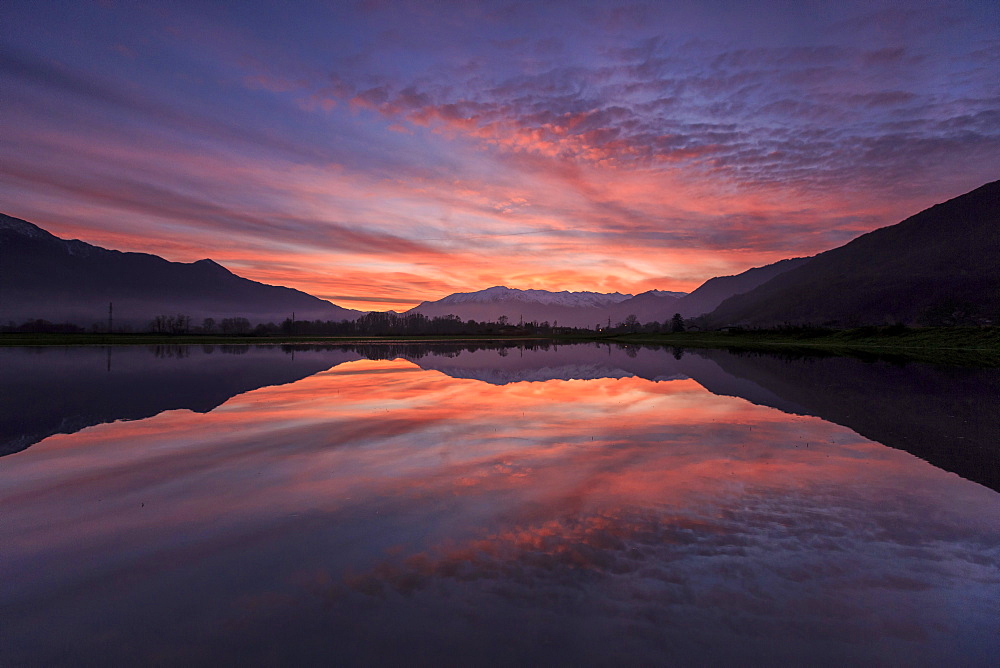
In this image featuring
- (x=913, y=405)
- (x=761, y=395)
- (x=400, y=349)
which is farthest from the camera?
(x=400, y=349)

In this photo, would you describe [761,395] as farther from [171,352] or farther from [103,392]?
[171,352]

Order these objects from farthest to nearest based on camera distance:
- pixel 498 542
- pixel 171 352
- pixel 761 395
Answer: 1. pixel 171 352
2. pixel 761 395
3. pixel 498 542

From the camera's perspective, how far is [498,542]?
27.3 ft

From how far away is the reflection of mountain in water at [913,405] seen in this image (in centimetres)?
1451

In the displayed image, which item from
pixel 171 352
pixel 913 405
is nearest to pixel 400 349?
pixel 171 352

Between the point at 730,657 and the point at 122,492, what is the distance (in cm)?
1288

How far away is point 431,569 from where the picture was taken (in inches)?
290

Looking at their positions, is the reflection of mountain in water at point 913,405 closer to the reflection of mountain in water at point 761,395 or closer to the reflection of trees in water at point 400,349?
the reflection of mountain in water at point 761,395

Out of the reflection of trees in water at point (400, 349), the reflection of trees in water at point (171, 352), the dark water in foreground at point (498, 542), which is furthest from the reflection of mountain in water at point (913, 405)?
the reflection of trees in water at point (171, 352)

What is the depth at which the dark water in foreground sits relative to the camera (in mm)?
5801

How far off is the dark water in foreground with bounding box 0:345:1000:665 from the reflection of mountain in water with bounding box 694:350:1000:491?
224 millimetres

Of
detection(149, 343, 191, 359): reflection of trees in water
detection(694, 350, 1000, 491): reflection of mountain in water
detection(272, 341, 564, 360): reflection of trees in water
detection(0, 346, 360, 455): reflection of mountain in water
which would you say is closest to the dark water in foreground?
detection(694, 350, 1000, 491): reflection of mountain in water

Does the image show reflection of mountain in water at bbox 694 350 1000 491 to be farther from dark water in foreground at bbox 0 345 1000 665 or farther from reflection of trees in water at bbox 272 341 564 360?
reflection of trees in water at bbox 272 341 564 360

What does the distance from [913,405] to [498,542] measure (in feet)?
82.2
